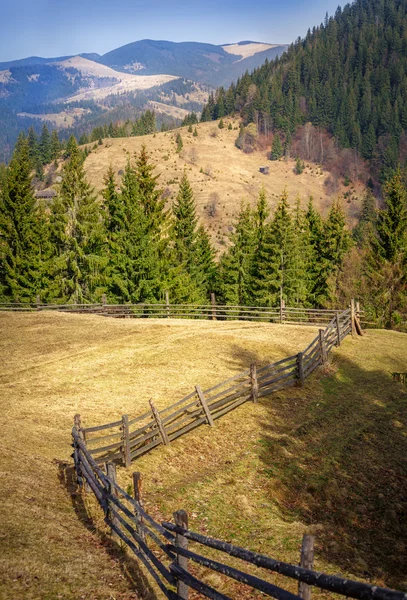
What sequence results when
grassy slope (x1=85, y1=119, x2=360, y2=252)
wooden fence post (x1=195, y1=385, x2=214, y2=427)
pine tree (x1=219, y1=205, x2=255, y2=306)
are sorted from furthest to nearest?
grassy slope (x1=85, y1=119, x2=360, y2=252) → pine tree (x1=219, y1=205, x2=255, y2=306) → wooden fence post (x1=195, y1=385, x2=214, y2=427)

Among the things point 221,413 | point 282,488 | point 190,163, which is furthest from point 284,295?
point 190,163

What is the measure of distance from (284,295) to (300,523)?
34.6 meters

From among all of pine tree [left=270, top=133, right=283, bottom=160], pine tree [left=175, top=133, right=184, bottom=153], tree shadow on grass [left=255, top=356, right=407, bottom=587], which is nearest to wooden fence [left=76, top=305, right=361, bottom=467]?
tree shadow on grass [left=255, top=356, right=407, bottom=587]

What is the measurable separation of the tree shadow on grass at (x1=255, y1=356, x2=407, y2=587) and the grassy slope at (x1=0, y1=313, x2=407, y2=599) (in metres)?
0.05

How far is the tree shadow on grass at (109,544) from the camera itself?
7.64 meters

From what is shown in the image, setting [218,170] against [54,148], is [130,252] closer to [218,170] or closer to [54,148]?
[218,170]

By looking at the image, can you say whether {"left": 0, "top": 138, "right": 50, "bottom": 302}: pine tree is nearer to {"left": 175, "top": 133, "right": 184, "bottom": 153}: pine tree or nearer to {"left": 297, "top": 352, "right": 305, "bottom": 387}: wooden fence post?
{"left": 297, "top": 352, "right": 305, "bottom": 387}: wooden fence post

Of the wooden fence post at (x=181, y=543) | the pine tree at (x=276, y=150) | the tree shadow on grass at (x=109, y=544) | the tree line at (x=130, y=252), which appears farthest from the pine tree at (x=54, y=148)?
the wooden fence post at (x=181, y=543)

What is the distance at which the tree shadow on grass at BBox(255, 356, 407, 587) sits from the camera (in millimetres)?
10359

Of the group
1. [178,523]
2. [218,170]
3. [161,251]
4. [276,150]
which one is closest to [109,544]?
[178,523]

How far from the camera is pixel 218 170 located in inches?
6142

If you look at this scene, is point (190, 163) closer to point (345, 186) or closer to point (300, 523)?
point (345, 186)

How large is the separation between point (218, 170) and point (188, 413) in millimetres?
147420

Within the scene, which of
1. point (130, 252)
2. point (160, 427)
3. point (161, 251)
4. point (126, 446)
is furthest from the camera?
point (161, 251)
